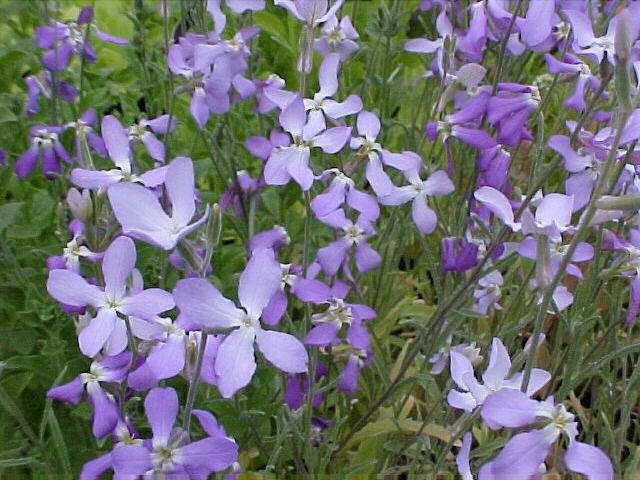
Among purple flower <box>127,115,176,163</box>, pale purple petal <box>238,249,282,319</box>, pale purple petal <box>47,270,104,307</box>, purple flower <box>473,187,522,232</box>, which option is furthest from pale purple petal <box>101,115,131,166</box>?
purple flower <box>473,187,522,232</box>

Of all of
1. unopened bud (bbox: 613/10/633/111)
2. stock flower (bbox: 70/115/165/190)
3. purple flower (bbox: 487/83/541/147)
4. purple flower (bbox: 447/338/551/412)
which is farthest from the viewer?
purple flower (bbox: 487/83/541/147)

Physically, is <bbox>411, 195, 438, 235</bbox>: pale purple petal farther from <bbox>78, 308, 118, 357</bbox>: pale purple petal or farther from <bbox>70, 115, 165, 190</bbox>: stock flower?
<bbox>78, 308, 118, 357</bbox>: pale purple petal

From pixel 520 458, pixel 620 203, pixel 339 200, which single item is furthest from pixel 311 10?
pixel 520 458

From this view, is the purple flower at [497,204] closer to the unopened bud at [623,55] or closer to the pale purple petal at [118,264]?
the unopened bud at [623,55]


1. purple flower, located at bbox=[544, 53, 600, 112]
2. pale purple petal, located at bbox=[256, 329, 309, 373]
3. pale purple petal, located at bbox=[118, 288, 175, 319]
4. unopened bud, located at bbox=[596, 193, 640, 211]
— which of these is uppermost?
unopened bud, located at bbox=[596, 193, 640, 211]

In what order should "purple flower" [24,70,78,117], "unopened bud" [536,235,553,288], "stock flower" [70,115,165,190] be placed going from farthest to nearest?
"purple flower" [24,70,78,117], "stock flower" [70,115,165,190], "unopened bud" [536,235,553,288]

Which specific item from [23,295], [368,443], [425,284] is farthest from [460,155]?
[23,295]
